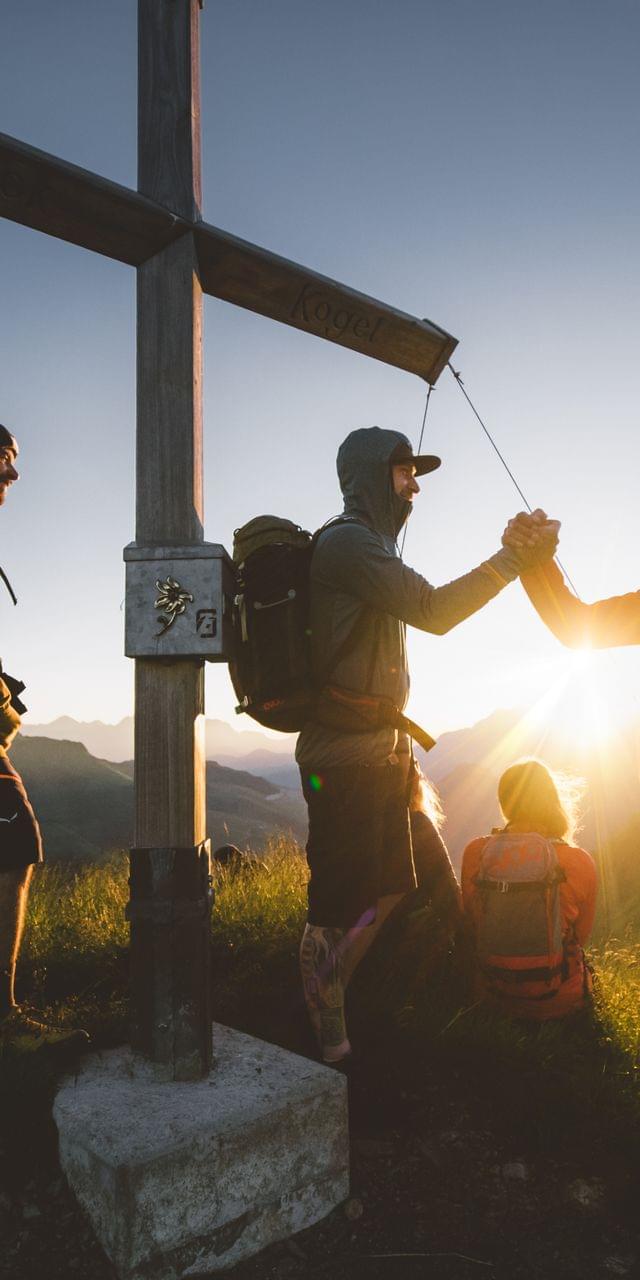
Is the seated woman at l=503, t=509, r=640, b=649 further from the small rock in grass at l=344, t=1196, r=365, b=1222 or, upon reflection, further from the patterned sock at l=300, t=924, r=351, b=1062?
the small rock in grass at l=344, t=1196, r=365, b=1222

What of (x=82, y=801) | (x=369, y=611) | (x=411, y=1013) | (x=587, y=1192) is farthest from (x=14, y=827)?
(x=82, y=801)

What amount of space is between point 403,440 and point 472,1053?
2.62 meters

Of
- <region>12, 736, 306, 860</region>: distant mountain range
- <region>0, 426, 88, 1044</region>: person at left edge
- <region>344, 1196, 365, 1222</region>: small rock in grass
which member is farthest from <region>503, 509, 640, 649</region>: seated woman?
<region>12, 736, 306, 860</region>: distant mountain range

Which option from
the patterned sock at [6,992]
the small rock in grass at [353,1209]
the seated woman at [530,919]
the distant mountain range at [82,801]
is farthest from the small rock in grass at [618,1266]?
the distant mountain range at [82,801]

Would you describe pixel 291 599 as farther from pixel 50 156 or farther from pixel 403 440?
pixel 50 156

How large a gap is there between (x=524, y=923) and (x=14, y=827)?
2.22 metres

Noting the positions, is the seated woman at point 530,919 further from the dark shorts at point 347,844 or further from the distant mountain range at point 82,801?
the distant mountain range at point 82,801

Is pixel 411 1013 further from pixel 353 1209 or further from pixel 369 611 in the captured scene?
pixel 369 611

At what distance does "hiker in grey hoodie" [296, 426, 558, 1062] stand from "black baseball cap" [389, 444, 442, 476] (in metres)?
0.42

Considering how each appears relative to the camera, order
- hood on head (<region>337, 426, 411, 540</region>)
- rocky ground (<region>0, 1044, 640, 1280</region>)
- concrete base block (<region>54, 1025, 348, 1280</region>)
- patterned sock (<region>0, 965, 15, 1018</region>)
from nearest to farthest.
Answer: concrete base block (<region>54, 1025, 348, 1280</region>) < rocky ground (<region>0, 1044, 640, 1280</region>) < patterned sock (<region>0, 965, 15, 1018</region>) < hood on head (<region>337, 426, 411, 540</region>)

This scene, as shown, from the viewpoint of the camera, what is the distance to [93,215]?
2938 millimetres

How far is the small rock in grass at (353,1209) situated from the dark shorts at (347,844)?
Answer: 867mm

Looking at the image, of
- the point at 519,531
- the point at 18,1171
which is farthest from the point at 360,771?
the point at 18,1171

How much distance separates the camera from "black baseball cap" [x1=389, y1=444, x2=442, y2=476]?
3531mm
